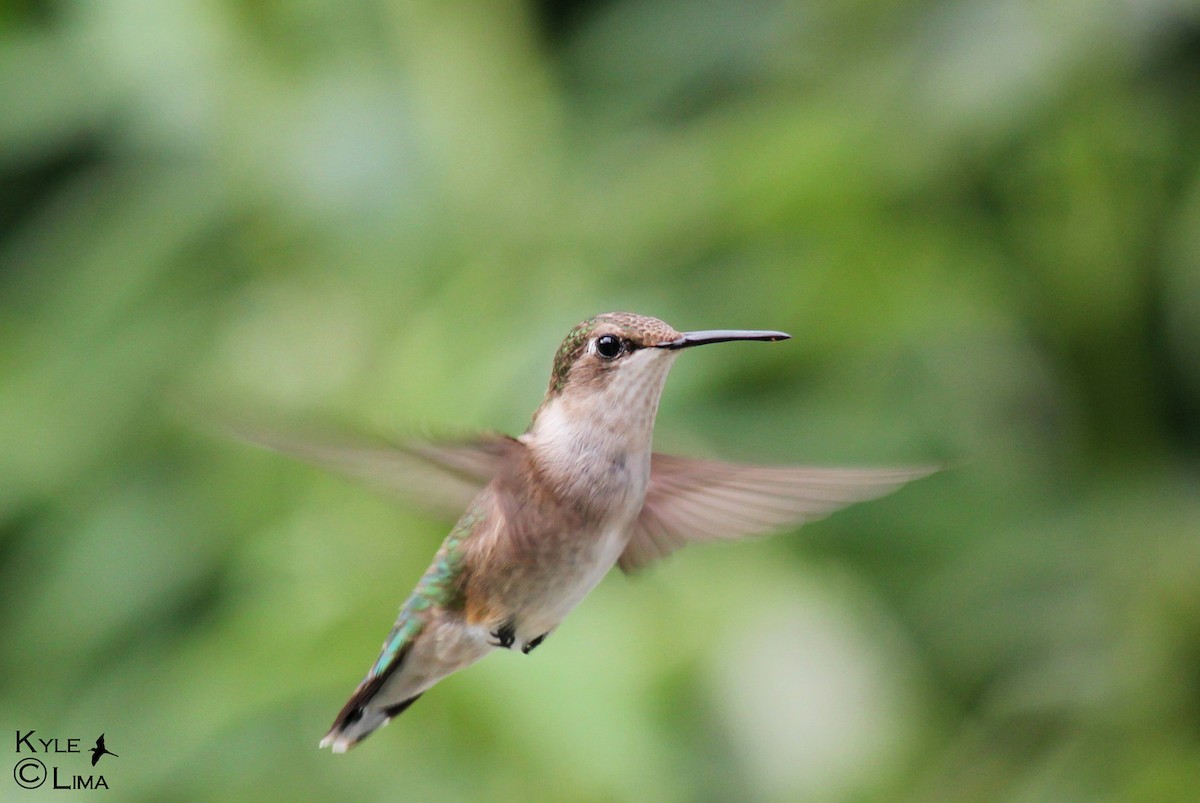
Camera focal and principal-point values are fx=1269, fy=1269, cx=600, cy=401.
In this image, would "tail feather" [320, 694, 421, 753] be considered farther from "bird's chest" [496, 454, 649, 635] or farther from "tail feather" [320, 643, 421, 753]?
"bird's chest" [496, 454, 649, 635]

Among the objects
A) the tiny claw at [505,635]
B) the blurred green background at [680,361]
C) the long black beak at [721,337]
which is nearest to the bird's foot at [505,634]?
the tiny claw at [505,635]

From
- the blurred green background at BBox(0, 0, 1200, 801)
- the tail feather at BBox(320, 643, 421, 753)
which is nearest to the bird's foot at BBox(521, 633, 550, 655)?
the tail feather at BBox(320, 643, 421, 753)

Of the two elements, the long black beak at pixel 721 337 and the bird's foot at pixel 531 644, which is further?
the bird's foot at pixel 531 644

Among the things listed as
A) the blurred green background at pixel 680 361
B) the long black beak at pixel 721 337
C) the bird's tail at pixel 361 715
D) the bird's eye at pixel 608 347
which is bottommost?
the bird's tail at pixel 361 715

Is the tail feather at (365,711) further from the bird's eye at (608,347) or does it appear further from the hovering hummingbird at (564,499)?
the bird's eye at (608,347)

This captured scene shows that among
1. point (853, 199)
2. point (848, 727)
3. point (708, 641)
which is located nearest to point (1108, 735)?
point (848, 727)

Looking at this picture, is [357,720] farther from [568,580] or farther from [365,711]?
[568,580]

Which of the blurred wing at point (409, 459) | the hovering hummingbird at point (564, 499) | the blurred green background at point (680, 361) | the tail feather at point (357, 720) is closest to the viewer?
the blurred wing at point (409, 459)

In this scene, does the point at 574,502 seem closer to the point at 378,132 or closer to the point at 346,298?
the point at 346,298
